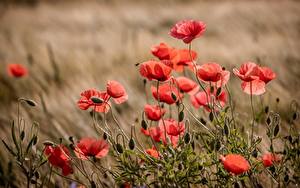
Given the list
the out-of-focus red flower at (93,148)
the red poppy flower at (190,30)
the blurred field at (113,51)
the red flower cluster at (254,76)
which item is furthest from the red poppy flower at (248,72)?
the blurred field at (113,51)

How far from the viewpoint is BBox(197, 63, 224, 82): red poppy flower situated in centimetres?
129

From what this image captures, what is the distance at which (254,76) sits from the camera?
129 centimetres

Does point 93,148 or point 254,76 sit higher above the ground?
point 254,76

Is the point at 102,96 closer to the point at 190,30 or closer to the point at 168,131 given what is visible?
the point at 168,131

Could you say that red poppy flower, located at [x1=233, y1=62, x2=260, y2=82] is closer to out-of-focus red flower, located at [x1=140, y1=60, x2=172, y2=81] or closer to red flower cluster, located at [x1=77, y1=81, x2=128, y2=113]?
out-of-focus red flower, located at [x1=140, y1=60, x2=172, y2=81]

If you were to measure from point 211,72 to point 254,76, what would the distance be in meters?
0.13

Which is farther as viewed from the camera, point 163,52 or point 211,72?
point 163,52

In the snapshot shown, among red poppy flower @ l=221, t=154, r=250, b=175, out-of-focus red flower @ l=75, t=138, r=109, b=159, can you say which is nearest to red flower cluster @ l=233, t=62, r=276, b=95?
red poppy flower @ l=221, t=154, r=250, b=175

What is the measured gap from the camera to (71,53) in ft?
11.6

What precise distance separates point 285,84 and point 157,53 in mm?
1078

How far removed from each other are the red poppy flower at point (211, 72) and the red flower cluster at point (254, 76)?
50 mm

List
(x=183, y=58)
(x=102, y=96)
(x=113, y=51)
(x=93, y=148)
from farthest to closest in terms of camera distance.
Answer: (x=113, y=51) < (x=183, y=58) < (x=102, y=96) < (x=93, y=148)

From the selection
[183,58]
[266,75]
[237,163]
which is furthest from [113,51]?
[237,163]

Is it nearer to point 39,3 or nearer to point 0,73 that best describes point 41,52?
point 0,73
